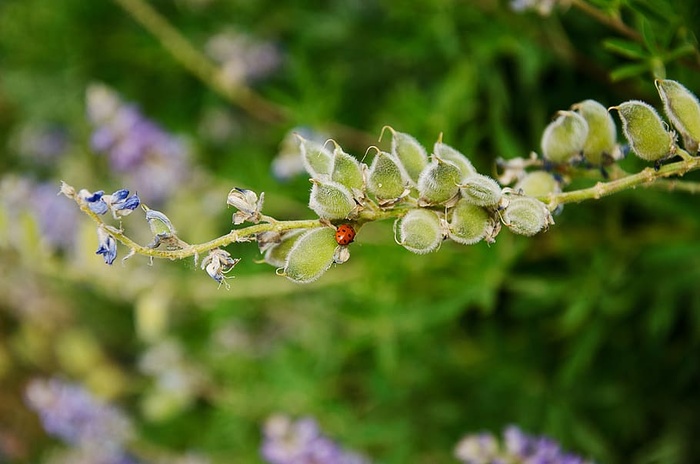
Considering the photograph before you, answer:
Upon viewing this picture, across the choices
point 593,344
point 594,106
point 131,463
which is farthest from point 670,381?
point 131,463

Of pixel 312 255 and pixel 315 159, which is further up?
pixel 315 159

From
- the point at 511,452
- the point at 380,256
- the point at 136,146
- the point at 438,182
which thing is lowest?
the point at 511,452

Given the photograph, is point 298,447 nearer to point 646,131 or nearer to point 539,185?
point 539,185

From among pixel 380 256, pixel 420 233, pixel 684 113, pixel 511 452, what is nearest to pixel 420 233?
pixel 420 233

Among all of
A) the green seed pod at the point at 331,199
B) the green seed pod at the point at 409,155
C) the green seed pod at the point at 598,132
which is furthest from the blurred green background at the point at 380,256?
the green seed pod at the point at 331,199

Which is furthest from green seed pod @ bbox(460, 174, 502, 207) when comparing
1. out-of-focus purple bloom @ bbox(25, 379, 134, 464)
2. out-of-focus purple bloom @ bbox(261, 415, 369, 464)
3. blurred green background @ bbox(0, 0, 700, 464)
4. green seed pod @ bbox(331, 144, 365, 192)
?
out-of-focus purple bloom @ bbox(25, 379, 134, 464)

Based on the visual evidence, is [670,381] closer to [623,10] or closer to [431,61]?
[623,10]

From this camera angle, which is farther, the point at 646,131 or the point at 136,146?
the point at 136,146
